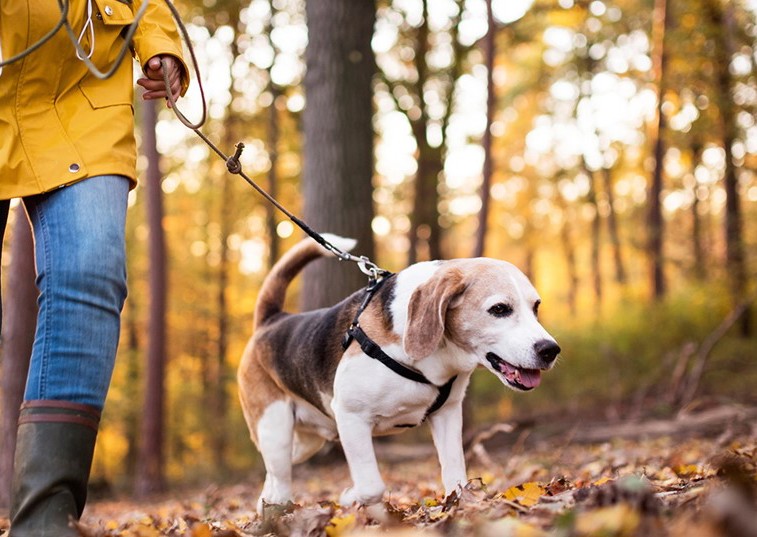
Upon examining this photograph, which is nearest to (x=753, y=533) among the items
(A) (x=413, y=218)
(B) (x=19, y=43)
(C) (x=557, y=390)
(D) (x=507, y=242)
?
(B) (x=19, y=43)

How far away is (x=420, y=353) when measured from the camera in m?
3.52

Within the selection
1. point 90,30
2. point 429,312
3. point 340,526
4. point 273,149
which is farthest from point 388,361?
point 273,149

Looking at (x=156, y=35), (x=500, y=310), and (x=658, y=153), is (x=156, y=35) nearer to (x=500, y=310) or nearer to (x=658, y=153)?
(x=500, y=310)

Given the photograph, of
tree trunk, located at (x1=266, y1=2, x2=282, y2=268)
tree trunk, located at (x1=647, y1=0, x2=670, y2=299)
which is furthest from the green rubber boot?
tree trunk, located at (x1=647, y1=0, x2=670, y2=299)

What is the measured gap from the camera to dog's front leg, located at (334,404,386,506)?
144 inches

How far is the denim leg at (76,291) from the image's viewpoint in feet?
8.64

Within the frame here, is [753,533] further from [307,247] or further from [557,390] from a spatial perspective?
[557,390]

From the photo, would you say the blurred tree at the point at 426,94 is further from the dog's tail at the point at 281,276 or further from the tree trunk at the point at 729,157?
the dog's tail at the point at 281,276

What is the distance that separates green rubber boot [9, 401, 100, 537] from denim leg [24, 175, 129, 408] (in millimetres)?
64

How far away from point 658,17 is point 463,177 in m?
10.1

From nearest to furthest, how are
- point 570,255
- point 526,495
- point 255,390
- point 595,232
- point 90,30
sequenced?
1. point 526,495
2. point 90,30
3. point 255,390
4. point 595,232
5. point 570,255

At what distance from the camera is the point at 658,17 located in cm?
1858

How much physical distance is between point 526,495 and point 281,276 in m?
2.51

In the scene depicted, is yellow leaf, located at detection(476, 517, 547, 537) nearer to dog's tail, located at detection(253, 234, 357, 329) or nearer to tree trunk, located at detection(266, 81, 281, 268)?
dog's tail, located at detection(253, 234, 357, 329)
